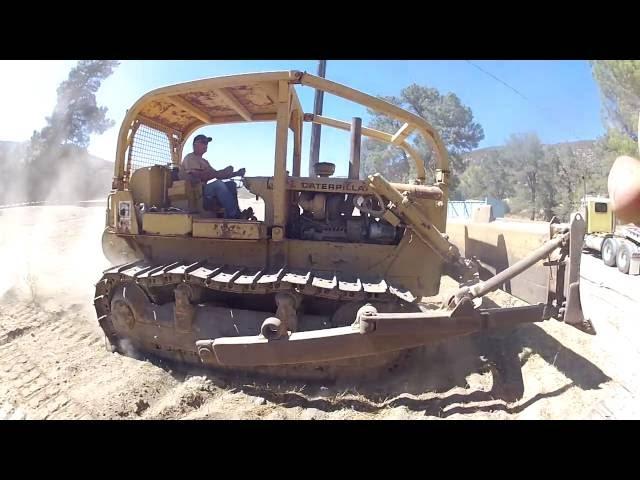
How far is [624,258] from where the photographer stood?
11680mm

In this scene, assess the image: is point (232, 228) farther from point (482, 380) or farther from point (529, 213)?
point (529, 213)

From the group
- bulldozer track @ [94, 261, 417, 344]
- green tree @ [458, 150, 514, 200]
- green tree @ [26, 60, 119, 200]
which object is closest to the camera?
bulldozer track @ [94, 261, 417, 344]

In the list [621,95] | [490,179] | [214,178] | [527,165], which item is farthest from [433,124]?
[214,178]

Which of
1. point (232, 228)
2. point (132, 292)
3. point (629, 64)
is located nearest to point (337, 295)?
point (232, 228)

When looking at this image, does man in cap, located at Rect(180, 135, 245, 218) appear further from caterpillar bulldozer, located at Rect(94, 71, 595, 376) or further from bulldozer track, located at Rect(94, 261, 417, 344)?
bulldozer track, located at Rect(94, 261, 417, 344)

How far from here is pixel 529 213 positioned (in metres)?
34.9

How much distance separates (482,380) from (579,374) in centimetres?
82

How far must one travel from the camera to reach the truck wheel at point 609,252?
40.5 feet

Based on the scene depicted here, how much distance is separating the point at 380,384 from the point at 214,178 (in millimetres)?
2999

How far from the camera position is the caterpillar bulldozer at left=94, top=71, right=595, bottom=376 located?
12.2ft

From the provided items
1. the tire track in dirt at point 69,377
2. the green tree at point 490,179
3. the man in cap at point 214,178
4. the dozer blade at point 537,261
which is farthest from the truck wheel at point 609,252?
the green tree at point 490,179

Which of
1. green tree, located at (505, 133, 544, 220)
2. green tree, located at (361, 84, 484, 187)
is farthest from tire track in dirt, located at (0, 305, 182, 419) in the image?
green tree, located at (505, 133, 544, 220)

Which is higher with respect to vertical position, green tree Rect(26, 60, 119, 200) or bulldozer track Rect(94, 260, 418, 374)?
green tree Rect(26, 60, 119, 200)

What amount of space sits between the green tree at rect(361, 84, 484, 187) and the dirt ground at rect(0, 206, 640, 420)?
73.8ft
